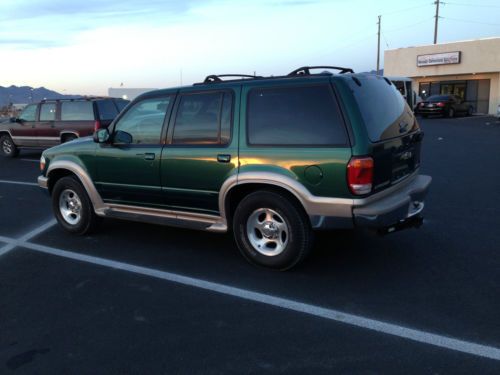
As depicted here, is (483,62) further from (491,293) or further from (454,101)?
(491,293)

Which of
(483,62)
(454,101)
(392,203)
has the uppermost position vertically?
(483,62)

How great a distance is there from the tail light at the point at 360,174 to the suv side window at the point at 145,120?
223 cm

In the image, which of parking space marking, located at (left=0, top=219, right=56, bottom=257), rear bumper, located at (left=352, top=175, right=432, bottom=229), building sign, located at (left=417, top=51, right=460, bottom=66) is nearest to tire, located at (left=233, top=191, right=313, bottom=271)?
rear bumper, located at (left=352, top=175, right=432, bottom=229)

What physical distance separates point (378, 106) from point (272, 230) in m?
1.54

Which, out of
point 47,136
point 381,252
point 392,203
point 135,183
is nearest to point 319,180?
point 392,203

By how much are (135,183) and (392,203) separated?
9.21 feet

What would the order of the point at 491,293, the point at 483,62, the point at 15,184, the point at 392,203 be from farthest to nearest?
the point at 483,62
the point at 15,184
the point at 392,203
the point at 491,293

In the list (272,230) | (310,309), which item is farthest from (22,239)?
(310,309)

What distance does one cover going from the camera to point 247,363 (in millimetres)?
3156

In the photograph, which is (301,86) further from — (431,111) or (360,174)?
(431,111)

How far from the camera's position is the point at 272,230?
468 cm

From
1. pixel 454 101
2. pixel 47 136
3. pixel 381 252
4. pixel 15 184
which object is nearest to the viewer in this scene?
pixel 381 252

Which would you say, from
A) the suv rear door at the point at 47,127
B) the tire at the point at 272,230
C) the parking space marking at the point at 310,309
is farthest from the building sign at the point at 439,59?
the parking space marking at the point at 310,309

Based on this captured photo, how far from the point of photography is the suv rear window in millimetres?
4316
